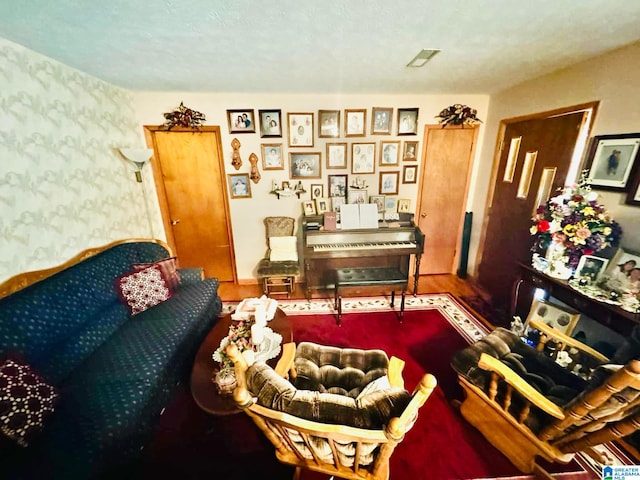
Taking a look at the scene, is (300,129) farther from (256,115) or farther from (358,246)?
(358,246)

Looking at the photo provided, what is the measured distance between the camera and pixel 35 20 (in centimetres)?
135

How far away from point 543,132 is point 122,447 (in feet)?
13.0

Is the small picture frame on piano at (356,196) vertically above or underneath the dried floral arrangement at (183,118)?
→ underneath

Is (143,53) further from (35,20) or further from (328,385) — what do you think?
(328,385)

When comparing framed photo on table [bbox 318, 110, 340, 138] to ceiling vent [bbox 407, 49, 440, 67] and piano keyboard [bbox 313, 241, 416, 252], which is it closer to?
ceiling vent [bbox 407, 49, 440, 67]

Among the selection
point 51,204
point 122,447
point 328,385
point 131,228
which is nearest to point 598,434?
point 328,385

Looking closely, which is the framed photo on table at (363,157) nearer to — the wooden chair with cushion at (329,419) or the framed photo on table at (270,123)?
the framed photo on table at (270,123)

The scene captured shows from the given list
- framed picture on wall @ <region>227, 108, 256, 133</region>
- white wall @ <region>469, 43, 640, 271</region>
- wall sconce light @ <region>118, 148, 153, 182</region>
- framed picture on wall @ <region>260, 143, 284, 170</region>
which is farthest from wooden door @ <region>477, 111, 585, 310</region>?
wall sconce light @ <region>118, 148, 153, 182</region>

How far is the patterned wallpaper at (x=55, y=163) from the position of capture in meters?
1.62

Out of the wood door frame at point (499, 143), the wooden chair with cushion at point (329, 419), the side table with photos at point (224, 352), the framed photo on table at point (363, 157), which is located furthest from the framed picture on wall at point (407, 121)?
the wooden chair with cushion at point (329, 419)

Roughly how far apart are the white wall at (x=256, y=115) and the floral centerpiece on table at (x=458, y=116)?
2.8 inches

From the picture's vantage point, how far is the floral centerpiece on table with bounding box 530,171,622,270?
1.78 metres

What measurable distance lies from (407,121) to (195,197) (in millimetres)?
2879

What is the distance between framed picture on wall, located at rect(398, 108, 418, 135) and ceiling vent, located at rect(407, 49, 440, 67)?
3.50 ft
